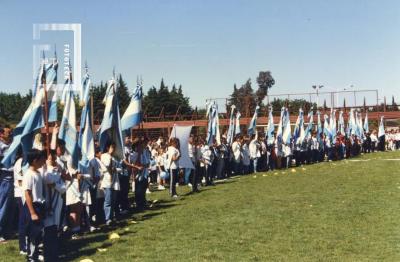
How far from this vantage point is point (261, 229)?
35.0 ft

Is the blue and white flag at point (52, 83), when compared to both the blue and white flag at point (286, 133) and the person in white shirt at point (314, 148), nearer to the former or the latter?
the blue and white flag at point (286, 133)

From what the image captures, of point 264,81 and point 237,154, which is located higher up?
point 264,81

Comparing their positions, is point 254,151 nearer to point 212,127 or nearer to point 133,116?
point 212,127

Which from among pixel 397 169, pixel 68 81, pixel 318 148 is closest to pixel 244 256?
pixel 68 81

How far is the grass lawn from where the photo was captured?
343 inches

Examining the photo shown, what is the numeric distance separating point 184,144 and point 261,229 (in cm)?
862

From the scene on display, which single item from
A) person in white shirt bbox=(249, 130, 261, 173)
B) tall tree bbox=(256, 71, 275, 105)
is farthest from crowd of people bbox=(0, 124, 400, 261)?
tall tree bbox=(256, 71, 275, 105)

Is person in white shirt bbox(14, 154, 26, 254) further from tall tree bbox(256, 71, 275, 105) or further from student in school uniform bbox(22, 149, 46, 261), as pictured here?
tall tree bbox(256, 71, 275, 105)

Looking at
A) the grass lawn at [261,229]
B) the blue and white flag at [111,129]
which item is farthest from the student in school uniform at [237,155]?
the blue and white flag at [111,129]

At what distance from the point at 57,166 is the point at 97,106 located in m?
58.2

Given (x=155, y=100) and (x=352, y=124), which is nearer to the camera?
(x=352, y=124)

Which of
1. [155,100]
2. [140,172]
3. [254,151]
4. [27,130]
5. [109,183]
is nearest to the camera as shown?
[27,130]

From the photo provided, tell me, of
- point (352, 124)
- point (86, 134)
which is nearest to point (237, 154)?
point (86, 134)

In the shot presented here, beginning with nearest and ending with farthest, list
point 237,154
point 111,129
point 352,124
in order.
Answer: point 111,129
point 237,154
point 352,124
